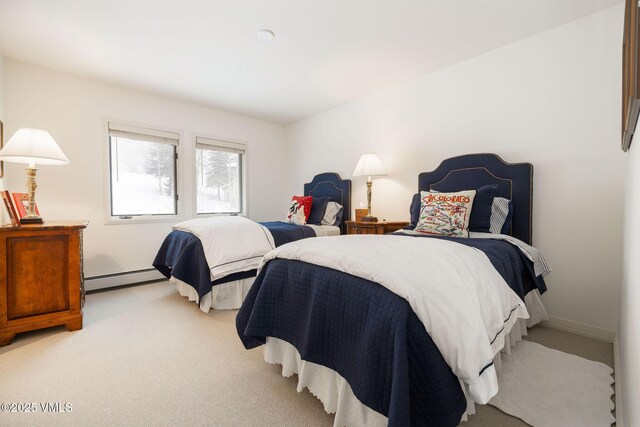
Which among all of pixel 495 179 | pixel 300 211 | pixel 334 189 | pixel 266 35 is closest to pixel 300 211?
pixel 300 211

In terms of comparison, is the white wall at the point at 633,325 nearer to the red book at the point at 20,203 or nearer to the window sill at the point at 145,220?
the red book at the point at 20,203

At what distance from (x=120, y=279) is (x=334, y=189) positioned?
9.73ft

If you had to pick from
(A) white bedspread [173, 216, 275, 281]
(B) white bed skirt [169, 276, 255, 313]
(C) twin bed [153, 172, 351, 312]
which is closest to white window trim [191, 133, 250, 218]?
(C) twin bed [153, 172, 351, 312]

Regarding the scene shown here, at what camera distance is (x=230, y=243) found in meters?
2.86

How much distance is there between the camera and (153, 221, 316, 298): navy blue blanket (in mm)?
2694

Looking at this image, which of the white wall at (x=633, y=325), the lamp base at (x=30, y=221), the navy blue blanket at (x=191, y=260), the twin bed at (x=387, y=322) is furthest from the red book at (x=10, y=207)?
the white wall at (x=633, y=325)

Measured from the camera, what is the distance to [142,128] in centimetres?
381

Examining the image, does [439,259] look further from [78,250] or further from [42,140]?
[42,140]

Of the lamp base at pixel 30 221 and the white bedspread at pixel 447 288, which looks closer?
the white bedspread at pixel 447 288

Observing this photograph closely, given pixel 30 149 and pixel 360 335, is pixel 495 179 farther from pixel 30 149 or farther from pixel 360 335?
pixel 30 149

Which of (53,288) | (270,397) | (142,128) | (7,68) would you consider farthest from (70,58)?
(270,397)

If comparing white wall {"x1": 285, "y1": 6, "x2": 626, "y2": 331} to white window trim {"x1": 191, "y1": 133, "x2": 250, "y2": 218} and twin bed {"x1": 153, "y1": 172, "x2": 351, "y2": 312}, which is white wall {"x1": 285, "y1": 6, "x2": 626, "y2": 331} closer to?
twin bed {"x1": 153, "y1": 172, "x2": 351, "y2": 312}

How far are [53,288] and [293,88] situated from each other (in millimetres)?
3081

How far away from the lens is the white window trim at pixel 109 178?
3.55 m
